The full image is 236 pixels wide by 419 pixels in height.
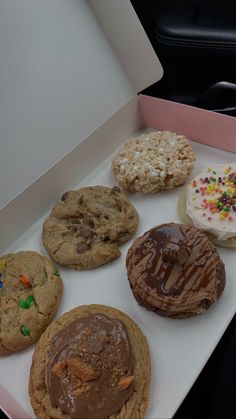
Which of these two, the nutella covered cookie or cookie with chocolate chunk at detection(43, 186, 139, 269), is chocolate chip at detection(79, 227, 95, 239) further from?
the nutella covered cookie

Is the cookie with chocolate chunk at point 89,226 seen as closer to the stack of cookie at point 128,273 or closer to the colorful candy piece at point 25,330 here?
the stack of cookie at point 128,273

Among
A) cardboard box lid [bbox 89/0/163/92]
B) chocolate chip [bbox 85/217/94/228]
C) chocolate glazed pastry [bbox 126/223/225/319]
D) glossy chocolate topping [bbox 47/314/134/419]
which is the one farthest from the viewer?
cardboard box lid [bbox 89/0/163/92]

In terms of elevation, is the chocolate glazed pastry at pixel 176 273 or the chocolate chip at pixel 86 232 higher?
the chocolate chip at pixel 86 232

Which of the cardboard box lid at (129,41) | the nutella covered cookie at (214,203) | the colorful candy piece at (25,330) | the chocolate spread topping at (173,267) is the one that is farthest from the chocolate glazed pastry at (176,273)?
the cardboard box lid at (129,41)

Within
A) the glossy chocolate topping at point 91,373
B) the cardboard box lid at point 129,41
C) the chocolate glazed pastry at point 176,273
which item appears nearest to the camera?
the glossy chocolate topping at point 91,373

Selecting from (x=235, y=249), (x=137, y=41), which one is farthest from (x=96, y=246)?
(x=137, y=41)

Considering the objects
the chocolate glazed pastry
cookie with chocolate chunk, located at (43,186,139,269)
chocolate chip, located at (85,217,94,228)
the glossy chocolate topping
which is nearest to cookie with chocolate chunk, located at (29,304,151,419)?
the glossy chocolate topping

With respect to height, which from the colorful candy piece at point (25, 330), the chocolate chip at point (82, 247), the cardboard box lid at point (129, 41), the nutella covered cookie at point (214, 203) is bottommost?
the nutella covered cookie at point (214, 203)
